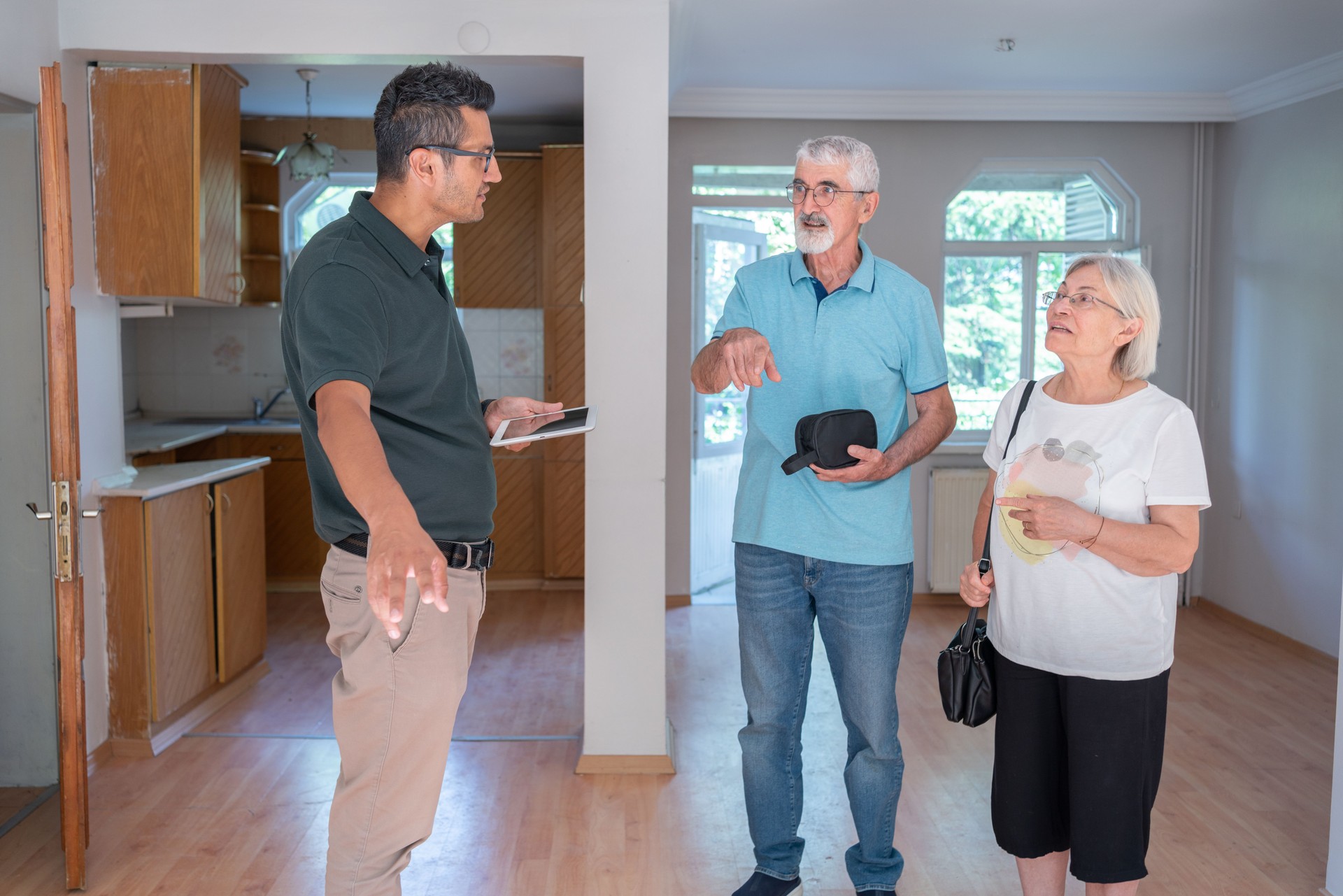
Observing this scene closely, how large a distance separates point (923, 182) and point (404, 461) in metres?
4.95

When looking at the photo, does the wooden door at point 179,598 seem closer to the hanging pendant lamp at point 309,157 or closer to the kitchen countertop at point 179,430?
the kitchen countertop at point 179,430

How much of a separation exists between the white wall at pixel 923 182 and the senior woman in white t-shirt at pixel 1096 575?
4.00 metres

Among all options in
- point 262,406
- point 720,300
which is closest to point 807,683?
point 720,300

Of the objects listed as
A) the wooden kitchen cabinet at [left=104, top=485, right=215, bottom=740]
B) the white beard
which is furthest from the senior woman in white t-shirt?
the wooden kitchen cabinet at [left=104, top=485, right=215, bottom=740]

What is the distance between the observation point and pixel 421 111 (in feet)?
5.78

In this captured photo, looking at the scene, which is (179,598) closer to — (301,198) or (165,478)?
(165,478)

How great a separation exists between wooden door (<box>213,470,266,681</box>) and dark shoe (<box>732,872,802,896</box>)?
8.37ft

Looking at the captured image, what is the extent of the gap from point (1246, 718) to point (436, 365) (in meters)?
3.79

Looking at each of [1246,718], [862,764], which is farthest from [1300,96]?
[862,764]

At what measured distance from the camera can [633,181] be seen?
3531 mm

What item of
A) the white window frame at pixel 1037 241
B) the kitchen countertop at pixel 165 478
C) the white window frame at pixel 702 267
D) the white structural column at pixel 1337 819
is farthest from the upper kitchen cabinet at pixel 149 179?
the white window frame at pixel 1037 241

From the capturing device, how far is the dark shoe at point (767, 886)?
8.32ft

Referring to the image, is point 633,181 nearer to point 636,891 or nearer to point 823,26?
point 823,26

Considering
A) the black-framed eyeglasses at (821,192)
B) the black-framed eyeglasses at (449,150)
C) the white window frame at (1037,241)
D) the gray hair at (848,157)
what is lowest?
the black-framed eyeglasses at (449,150)
